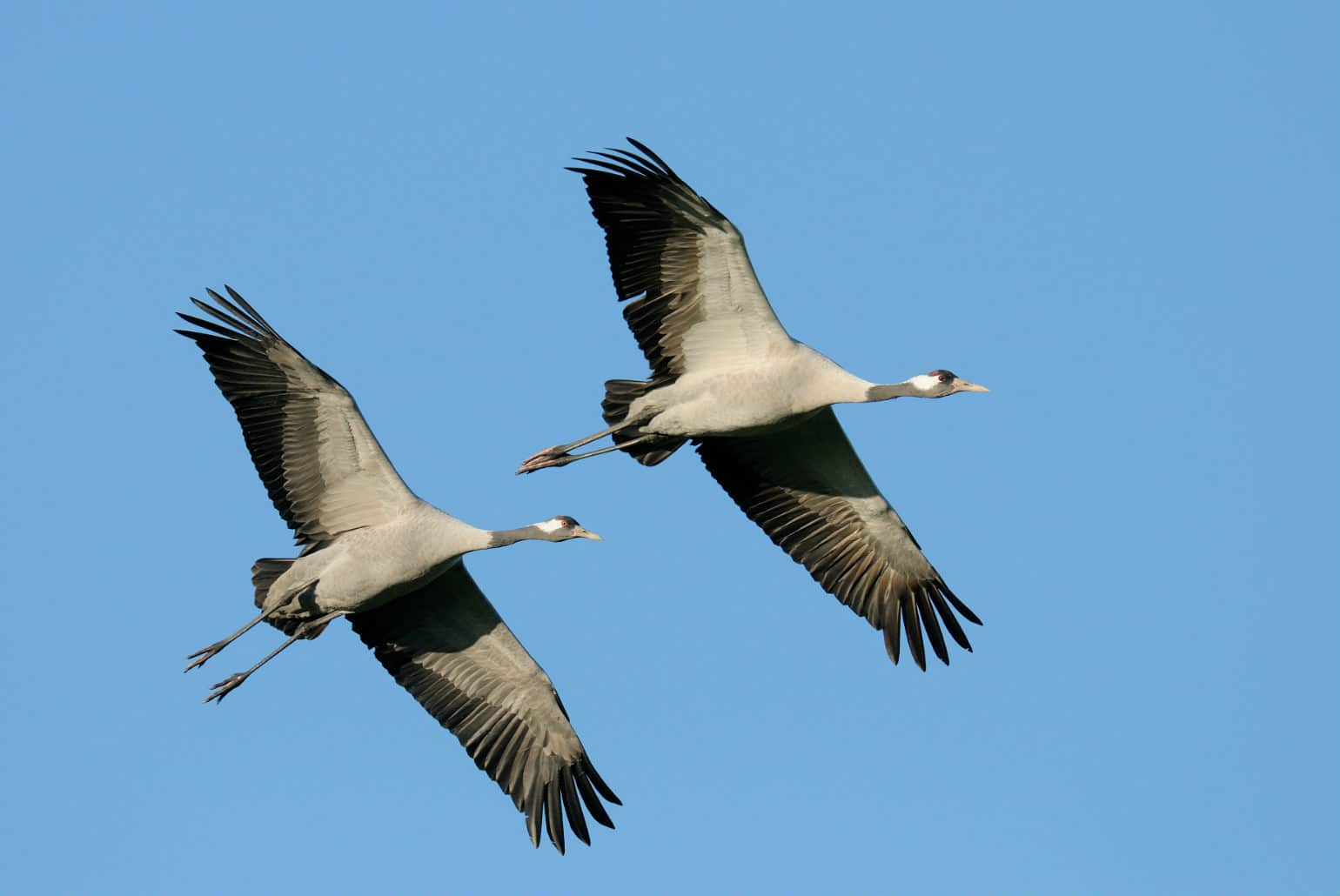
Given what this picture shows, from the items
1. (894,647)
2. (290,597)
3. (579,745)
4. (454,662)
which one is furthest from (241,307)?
(894,647)

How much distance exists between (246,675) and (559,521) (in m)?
3.01

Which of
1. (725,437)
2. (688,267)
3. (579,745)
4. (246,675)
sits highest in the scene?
(688,267)

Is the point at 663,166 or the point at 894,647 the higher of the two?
the point at 663,166

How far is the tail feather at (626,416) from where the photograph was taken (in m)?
17.5

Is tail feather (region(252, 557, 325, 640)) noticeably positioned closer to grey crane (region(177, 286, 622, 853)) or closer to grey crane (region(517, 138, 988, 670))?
grey crane (region(177, 286, 622, 853))

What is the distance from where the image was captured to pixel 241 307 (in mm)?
16562

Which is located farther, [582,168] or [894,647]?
[894,647]

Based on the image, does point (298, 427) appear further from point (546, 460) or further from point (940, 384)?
point (940, 384)

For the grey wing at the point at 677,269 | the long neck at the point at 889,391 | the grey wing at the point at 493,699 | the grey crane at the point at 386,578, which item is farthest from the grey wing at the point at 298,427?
the long neck at the point at 889,391

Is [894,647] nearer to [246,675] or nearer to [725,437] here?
[725,437]

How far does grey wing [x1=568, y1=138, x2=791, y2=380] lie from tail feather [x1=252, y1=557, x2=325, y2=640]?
11.6 feet

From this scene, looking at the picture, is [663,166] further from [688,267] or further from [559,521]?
[559,521]

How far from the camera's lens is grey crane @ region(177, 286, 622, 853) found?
16.5m

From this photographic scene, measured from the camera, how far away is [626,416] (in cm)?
1747
